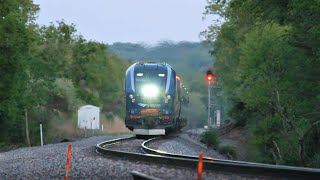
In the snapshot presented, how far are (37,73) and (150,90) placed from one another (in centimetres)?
2232

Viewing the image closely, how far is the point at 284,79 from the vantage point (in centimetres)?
3034

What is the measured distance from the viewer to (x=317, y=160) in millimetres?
23859

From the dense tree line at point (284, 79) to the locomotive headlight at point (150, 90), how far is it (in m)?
5.74

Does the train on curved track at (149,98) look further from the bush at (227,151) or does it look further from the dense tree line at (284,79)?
the dense tree line at (284,79)

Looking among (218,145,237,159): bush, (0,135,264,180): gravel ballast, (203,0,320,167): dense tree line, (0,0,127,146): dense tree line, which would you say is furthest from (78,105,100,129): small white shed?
(0,135,264,180): gravel ballast

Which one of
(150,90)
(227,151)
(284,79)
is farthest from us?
(227,151)

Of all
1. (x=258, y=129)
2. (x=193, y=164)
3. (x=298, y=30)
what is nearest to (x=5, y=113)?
(x=258, y=129)

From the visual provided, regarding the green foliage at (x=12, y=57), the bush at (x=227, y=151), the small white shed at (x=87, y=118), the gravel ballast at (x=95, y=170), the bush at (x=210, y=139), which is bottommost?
the bush at (x=227, y=151)

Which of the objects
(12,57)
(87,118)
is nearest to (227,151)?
(12,57)

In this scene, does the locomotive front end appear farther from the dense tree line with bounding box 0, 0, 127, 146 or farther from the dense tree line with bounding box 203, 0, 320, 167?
the dense tree line with bounding box 0, 0, 127, 146

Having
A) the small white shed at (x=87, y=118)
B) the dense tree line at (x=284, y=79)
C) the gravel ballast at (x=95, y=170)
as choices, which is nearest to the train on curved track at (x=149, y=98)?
the dense tree line at (x=284, y=79)

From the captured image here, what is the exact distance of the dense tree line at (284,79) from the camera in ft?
80.7

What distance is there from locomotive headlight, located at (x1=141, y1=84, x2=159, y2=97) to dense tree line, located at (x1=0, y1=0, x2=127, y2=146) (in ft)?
39.6

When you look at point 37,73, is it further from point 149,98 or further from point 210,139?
point 149,98
